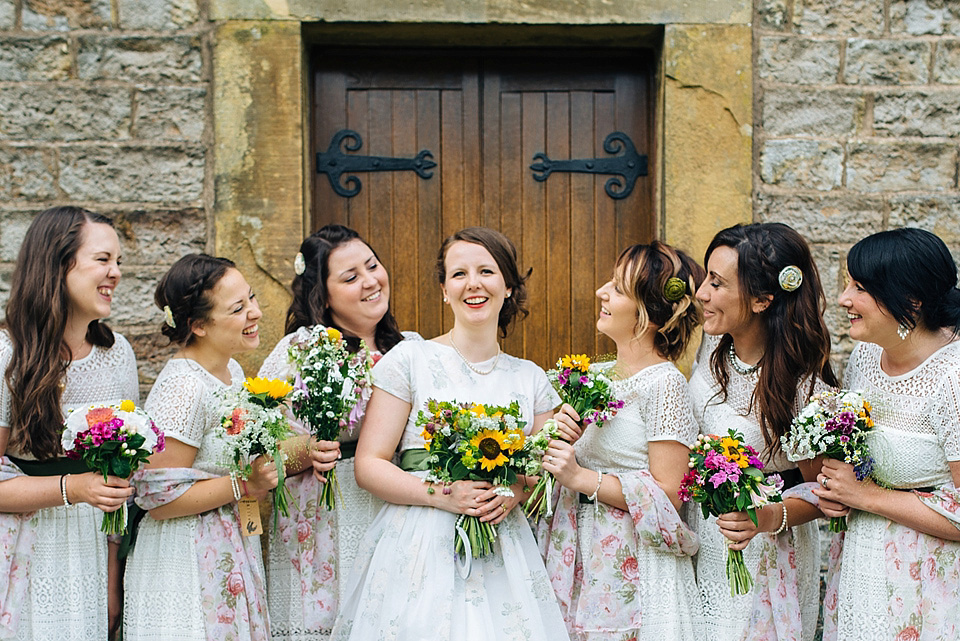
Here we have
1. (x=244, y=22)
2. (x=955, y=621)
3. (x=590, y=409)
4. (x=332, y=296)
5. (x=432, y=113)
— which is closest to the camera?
(x=955, y=621)

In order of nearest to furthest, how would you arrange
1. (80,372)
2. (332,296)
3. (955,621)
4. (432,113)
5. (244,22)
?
(955,621), (80,372), (332,296), (244,22), (432,113)

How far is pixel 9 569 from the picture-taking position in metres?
3.17

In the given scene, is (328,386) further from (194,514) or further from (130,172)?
(130,172)

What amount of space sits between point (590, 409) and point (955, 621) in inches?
53.0

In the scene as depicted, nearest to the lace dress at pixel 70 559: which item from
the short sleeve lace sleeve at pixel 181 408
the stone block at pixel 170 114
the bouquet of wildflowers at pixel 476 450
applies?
the short sleeve lace sleeve at pixel 181 408

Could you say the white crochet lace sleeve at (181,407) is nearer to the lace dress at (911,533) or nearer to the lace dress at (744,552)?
the lace dress at (744,552)

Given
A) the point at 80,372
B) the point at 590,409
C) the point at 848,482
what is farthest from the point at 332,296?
the point at 848,482

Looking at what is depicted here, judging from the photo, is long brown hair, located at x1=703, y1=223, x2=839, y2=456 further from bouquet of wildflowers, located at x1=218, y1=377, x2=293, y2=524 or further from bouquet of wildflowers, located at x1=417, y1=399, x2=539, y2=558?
bouquet of wildflowers, located at x1=218, y1=377, x2=293, y2=524

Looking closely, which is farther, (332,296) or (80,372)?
(332,296)

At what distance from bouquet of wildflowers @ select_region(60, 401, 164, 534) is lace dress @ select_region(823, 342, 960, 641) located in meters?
2.38

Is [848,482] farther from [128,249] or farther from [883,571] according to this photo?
[128,249]

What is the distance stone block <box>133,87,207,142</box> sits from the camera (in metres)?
4.39

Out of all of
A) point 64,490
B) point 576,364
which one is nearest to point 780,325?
point 576,364

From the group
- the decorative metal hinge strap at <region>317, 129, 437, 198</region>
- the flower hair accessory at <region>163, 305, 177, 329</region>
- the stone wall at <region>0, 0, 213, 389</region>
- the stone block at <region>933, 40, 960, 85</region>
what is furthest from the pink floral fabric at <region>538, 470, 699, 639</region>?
the stone block at <region>933, 40, 960, 85</region>
